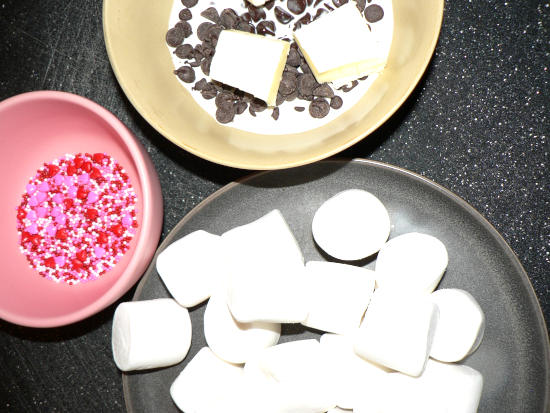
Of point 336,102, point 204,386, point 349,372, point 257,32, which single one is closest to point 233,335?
point 204,386

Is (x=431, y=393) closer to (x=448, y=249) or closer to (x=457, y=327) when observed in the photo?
(x=457, y=327)

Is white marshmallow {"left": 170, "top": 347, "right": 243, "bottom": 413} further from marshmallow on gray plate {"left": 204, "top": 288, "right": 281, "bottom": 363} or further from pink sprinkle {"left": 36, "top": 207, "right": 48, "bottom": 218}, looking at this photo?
pink sprinkle {"left": 36, "top": 207, "right": 48, "bottom": 218}

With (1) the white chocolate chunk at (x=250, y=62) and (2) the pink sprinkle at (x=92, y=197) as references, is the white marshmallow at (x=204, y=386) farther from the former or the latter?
(1) the white chocolate chunk at (x=250, y=62)

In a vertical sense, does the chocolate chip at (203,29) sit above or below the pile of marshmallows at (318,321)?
above

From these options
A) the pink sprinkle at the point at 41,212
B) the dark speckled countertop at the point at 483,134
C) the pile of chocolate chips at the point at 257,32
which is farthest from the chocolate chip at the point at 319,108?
the pink sprinkle at the point at 41,212

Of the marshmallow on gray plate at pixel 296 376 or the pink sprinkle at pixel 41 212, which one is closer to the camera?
Answer: the marshmallow on gray plate at pixel 296 376

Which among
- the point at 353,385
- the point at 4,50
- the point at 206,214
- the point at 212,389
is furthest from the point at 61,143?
the point at 353,385

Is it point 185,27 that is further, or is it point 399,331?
point 185,27
